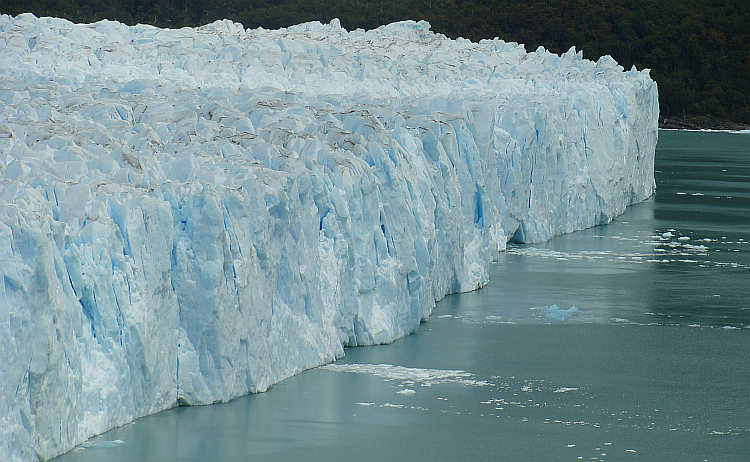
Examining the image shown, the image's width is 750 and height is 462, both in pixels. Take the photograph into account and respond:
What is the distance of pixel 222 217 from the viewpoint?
6.12m

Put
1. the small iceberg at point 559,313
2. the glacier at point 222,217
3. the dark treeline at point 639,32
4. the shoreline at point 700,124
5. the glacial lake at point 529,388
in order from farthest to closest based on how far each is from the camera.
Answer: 1. the dark treeline at point 639,32
2. the shoreline at point 700,124
3. the small iceberg at point 559,313
4. the glacial lake at point 529,388
5. the glacier at point 222,217

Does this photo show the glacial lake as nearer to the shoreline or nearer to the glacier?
the glacier

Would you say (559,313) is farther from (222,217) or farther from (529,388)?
(222,217)

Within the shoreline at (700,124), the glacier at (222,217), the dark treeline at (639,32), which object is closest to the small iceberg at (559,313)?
the glacier at (222,217)

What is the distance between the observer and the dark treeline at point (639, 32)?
4247 centimetres

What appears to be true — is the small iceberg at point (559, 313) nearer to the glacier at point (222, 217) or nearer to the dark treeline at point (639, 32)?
the glacier at point (222, 217)

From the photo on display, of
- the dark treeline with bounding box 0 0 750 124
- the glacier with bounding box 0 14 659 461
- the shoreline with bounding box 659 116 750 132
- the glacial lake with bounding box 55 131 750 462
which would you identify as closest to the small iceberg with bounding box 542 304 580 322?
the glacial lake with bounding box 55 131 750 462

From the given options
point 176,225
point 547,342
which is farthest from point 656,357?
point 176,225

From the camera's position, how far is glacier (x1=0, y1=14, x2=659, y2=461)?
5180 mm

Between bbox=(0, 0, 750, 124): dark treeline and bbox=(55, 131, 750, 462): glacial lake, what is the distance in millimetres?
30372

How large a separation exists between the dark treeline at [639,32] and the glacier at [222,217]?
27226 mm

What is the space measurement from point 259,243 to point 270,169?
68 cm

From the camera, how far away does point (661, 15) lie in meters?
46.3

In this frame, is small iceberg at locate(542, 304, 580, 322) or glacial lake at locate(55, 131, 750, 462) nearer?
glacial lake at locate(55, 131, 750, 462)
